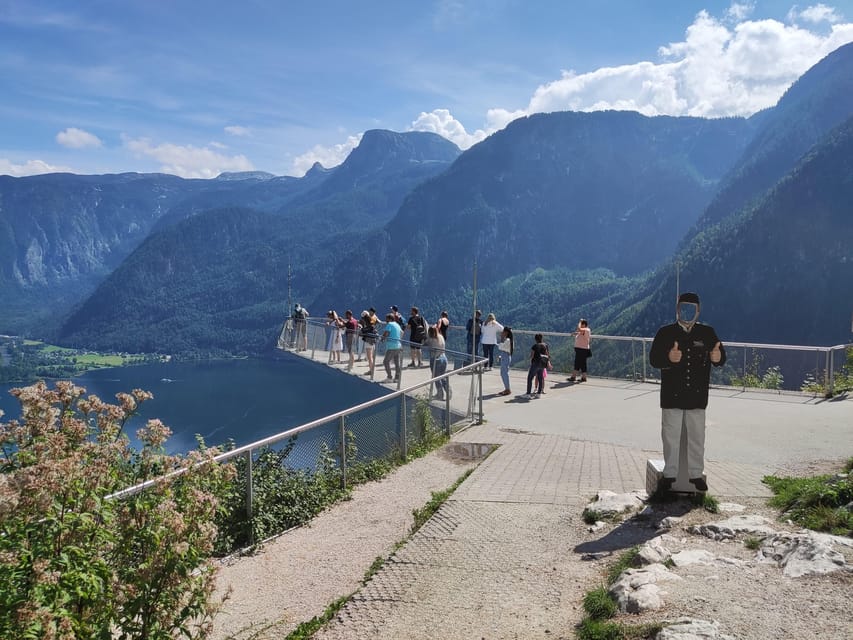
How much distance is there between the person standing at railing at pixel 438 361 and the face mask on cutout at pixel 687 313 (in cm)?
623

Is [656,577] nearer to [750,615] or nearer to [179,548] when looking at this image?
[750,615]

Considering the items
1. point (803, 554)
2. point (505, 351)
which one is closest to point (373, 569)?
point (803, 554)

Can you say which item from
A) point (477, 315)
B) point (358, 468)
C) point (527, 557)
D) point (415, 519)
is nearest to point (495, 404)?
point (477, 315)

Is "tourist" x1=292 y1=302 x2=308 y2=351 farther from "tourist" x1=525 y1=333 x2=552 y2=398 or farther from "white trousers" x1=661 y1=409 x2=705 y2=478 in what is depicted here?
"white trousers" x1=661 y1=409 x2=705 y2=478

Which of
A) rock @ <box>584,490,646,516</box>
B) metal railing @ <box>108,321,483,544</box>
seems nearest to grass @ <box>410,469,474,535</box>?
metal railing @ <box>108,321,483,544</box>

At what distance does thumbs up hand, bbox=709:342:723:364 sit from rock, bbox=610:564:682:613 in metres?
2.60

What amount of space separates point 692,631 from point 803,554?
1.63 metres

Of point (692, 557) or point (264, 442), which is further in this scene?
point (264, 442)

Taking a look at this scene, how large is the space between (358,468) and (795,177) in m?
164

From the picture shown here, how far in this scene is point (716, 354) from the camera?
7.26 meters

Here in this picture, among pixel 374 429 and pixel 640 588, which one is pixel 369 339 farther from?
pixel 640 588

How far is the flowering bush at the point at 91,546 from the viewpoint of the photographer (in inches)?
124

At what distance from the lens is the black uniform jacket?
23.8ft

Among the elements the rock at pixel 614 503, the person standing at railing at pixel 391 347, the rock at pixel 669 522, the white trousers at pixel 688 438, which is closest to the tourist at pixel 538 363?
the person standing at railing at pixel 391 347
